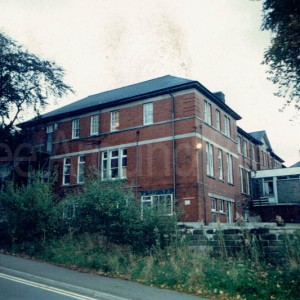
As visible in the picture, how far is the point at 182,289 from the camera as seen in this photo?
31.9 feet

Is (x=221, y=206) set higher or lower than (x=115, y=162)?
lower

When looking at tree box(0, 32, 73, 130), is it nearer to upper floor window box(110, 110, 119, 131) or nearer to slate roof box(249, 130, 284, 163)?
upper floor window box(110, 110, 119, 131)

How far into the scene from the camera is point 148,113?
25750mm

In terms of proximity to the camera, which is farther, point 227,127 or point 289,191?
point 289,191

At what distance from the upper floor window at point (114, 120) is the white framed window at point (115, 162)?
1.96m

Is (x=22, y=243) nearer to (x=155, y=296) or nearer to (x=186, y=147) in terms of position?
(x=155, y=296)

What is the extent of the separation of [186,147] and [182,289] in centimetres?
1407

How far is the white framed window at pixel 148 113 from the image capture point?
25.5m

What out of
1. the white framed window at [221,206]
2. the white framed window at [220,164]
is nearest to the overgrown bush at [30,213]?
the white framed window at [221,206]

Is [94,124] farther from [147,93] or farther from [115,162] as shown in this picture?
[147,93]

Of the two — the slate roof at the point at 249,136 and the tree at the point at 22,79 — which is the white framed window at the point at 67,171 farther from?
the slate roof at the point at 249,136

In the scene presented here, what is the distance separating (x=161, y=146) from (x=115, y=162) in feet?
14.6

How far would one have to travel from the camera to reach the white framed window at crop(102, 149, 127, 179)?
2584 cm

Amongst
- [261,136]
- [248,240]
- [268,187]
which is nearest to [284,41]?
[248,240]
